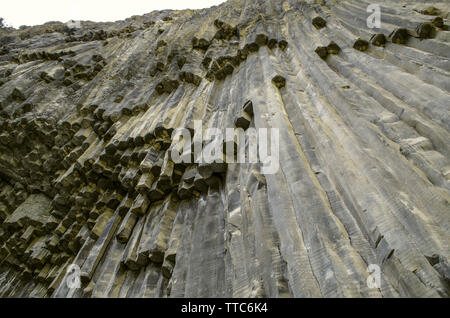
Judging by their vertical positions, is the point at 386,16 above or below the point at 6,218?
above

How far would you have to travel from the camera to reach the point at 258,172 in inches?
163

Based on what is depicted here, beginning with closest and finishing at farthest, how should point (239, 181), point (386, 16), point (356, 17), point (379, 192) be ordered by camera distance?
point (379, 192) < point (239, 181) < point (386, 16) < point (356, 17)

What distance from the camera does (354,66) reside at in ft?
19.0

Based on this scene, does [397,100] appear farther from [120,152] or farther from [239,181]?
[120,152]

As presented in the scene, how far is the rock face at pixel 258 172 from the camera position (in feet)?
8.94

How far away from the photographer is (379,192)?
3.04 metres

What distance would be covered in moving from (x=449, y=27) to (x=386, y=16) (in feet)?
5.32

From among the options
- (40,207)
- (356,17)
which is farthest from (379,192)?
(40,207)

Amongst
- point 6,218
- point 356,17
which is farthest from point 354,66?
point 6,218

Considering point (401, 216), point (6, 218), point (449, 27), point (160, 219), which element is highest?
point (449, 27)

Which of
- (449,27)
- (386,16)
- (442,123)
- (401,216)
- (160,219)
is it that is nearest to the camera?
(401,216)

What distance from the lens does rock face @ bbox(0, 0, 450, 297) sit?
2.72m
